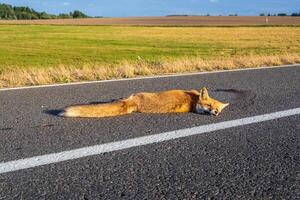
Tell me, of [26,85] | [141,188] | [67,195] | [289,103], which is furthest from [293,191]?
[26,85]

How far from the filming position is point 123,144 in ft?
14.1

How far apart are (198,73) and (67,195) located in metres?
6.95

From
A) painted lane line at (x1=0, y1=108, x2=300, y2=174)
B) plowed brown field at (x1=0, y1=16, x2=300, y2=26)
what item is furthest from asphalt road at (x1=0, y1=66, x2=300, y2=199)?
plowed brown field at (x1=0, y1=16, x2=300, y2=26)

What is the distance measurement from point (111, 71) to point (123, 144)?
5417 millimetres

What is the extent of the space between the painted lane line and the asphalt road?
0.29 ft

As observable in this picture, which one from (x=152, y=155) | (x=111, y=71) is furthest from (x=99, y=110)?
(x=111, y=71)

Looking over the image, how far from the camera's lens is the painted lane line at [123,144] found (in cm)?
372

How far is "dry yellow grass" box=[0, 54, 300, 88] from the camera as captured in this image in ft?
27.7

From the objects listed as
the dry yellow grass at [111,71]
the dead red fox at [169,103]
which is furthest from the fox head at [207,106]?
the dry yellow grass at [111,71]

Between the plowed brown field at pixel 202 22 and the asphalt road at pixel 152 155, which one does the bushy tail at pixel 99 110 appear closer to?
the asphalt road at pixel 152 155

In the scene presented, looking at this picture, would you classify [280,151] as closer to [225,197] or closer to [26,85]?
[225,197]

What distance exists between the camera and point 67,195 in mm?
3109

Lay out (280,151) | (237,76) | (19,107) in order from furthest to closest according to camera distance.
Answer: (237,76), (19,107), (280,151)

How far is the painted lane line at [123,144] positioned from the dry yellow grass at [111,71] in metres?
4.01
